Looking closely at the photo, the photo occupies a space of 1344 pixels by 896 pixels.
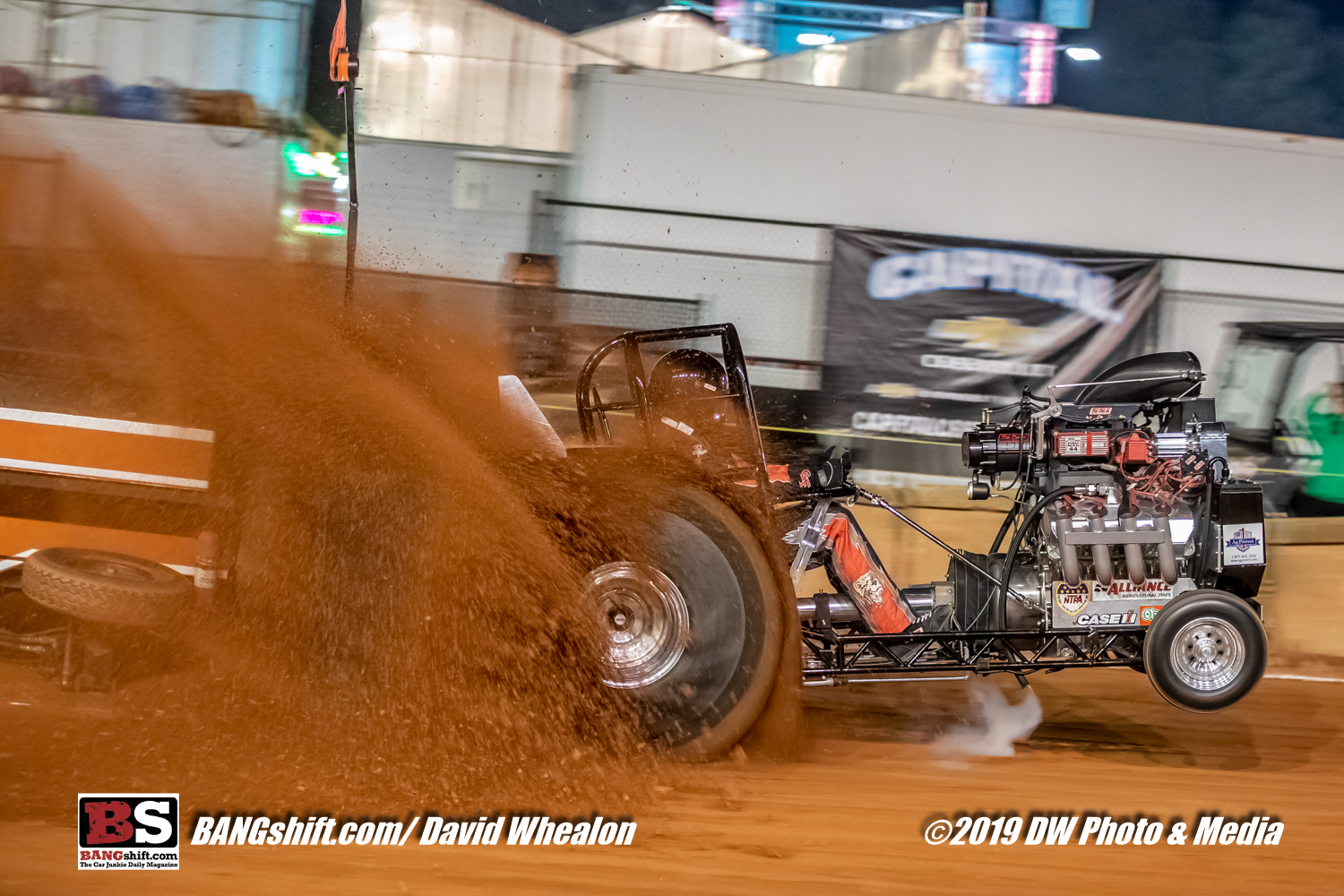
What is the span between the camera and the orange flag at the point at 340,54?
491 cm

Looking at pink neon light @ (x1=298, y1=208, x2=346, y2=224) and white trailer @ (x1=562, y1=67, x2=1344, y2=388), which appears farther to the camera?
pink neon light @ (x1=298, y1=208, x2=346, y2=224)

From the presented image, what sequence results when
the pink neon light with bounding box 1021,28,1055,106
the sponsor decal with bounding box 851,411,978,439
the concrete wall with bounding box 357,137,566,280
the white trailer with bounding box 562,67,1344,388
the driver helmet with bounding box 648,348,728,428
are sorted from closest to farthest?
the driver helmet with bounding box 648,348,728,428 < the sponsor decal with bounding box 851,411,978,439 < the white trailer with bounding box 562,67,1344,388 < the concrete wall with bounding box 357,137,566,280 < the pink neon light with bounding box 1021,28,1055,106

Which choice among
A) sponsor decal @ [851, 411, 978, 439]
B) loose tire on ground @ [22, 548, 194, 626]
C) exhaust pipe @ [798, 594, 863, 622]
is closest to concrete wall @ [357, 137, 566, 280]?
sponsor decal @ [851, 411, 978, 439]

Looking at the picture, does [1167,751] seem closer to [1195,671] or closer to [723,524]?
[1195,671]

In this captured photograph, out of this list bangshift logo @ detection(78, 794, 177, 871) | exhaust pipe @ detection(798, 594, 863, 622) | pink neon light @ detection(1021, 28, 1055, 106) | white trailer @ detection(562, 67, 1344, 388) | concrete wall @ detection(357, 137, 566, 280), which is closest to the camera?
bangshift logo @ detection(78, 794, 177, 871)

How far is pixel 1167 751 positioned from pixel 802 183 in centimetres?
475

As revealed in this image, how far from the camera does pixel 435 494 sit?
3.63 metres

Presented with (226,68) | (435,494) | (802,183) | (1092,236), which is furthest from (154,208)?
(1092,236)

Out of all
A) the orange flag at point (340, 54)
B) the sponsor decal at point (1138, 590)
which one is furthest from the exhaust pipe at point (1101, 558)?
the orange flag at point (340, 54)

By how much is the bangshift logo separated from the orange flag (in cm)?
303

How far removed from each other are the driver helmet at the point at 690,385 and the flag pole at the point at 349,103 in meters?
1.33

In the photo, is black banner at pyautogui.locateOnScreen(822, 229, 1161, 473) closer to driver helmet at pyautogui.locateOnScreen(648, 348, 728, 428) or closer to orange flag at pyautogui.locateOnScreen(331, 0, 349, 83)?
driver helmet at pyautogui.locateOnScreen(648, 348, 728, 428)

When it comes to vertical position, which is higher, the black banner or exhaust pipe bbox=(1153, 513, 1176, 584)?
the black banner

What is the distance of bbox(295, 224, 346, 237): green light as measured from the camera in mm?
7617
